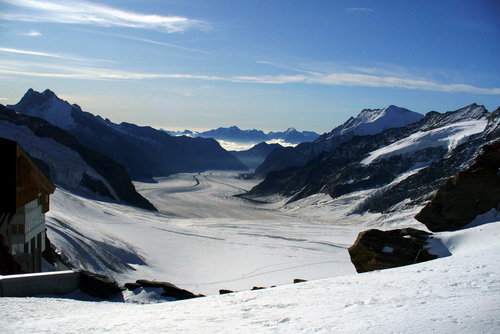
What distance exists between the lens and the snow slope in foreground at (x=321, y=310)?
725 centimetres

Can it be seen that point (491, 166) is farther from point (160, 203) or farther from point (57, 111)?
point (57, 111)

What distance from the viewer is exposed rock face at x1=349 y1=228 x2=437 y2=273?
663 inches

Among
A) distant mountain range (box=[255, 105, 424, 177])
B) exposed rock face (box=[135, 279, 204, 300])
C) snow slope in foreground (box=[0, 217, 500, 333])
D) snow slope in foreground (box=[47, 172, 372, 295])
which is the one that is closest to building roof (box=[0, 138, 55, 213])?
exposed rock face (box=[135, 279, 204, 300])

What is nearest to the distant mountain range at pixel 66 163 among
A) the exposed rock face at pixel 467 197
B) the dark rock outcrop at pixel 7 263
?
the dark rock outcrop at pixel 7 263

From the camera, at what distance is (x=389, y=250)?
56.8 ft

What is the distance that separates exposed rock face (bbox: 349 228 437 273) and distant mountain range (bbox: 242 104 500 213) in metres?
62.0

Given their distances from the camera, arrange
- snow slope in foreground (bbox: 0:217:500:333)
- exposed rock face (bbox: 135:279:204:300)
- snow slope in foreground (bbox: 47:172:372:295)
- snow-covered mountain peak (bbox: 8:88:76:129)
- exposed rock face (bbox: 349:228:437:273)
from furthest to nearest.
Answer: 1. snow-covered mountain peak (bbox: 8:88:76:129)
2. snow slope in foreground (bbox: 47:172:372:295)
3. exposed rock face (bbox: 349:228:437:273)
4. exposed rock face (bbox: 135:279:204:300)
5. snow slope in foreground (bbox: 0:217:500:333)

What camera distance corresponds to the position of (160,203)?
110m

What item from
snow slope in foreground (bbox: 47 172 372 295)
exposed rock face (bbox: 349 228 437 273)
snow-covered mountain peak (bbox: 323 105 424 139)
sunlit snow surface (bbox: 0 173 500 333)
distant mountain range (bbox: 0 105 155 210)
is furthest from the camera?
snow-covered mountain peak (bbox: 323 105 424 139)

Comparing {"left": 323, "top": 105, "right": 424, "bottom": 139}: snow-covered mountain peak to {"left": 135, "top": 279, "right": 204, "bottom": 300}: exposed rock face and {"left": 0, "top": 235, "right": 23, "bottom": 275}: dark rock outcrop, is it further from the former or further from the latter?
{"left": 0, "top": 235, "right": 23, "bottom": 275}: dark rock outcrop

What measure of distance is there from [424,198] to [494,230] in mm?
62724

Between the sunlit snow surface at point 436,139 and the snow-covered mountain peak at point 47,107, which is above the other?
the snow-covered mountain peak at point 47,107

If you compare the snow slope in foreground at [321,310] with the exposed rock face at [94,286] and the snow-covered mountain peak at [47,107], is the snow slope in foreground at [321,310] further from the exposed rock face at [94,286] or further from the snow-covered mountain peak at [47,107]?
the snow-covered mountain peak at [47,107]

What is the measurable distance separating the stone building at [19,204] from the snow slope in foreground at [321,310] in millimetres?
4513
